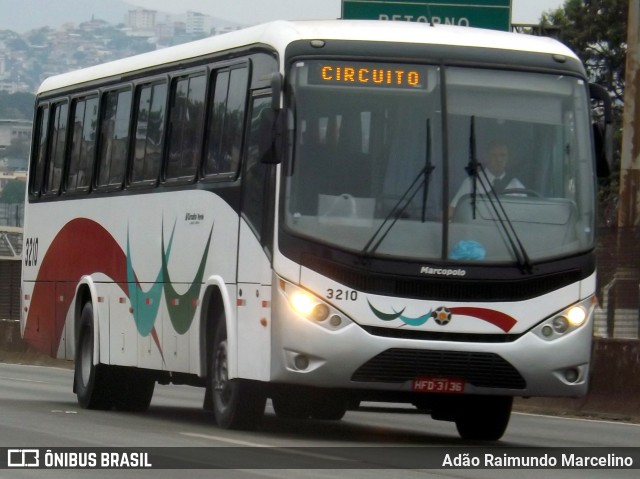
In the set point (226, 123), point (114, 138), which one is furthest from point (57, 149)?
point (226, 123)

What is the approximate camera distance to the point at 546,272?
587 inches

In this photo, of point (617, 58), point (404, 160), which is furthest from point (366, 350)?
point (617, 58)

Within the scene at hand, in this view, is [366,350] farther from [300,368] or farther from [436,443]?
[436,443]

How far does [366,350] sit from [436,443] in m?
1.72

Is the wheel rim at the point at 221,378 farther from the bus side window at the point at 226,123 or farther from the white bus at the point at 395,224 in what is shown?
the bus side window at the point at 226,123

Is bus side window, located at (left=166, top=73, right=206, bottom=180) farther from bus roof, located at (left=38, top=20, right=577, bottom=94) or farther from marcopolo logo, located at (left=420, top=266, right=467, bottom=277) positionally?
marcopolo logo, located at (left=420, top=266, right=467, bottom=277)

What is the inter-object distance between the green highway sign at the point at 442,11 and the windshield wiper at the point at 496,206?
12227mm

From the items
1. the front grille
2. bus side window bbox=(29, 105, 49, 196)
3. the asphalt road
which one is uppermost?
bus side window bbox=(29, 105, 49, 196)

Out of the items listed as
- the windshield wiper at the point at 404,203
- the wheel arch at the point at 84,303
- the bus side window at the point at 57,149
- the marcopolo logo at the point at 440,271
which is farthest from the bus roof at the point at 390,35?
the bus side window at the point at 57,149

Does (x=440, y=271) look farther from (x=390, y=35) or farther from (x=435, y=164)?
(x=390, y=35)

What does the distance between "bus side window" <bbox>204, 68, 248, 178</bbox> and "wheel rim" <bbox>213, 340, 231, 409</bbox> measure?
4.98ft

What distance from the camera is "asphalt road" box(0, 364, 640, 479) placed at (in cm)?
1248

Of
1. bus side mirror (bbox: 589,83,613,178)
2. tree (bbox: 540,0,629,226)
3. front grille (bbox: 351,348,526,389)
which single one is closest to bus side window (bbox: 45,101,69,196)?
bus side mirror (bbox: 589,83,613,178)

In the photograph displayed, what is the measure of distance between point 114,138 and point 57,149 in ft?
7.56
